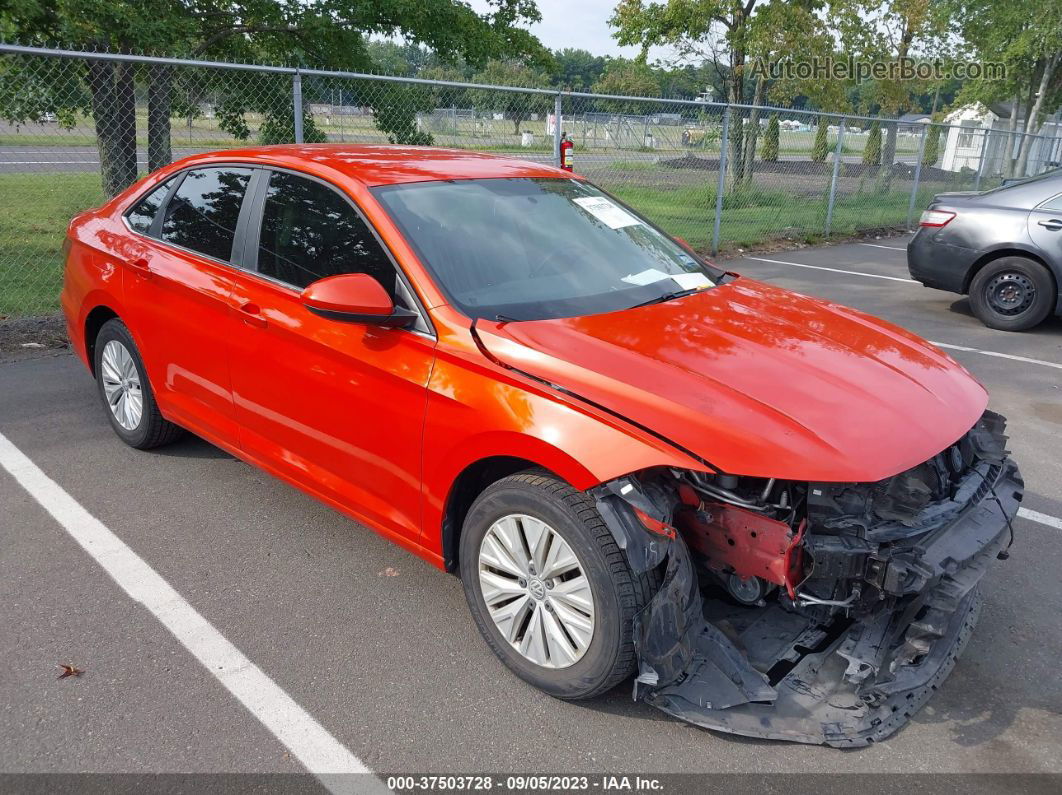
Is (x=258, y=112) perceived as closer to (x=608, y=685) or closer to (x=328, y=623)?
(x=328, y=623)

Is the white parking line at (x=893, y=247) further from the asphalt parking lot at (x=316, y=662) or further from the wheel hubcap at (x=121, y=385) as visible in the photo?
the wheel hubcap at (x=121, y=385)

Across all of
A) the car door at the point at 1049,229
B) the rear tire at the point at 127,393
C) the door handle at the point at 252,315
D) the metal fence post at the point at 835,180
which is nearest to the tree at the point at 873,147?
the metal fence post at the point at 835,180

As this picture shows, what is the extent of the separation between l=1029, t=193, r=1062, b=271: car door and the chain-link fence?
4.02 metres

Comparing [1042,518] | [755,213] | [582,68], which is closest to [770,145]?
[755,213]

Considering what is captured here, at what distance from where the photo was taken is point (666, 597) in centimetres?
252

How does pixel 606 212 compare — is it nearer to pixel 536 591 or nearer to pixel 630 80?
pixel 536 591

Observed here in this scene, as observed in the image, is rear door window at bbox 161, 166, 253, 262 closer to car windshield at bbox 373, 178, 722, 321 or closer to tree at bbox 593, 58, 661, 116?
car windshield at bbox 373, 178, 722, 321

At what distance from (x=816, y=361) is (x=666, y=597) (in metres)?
1.09

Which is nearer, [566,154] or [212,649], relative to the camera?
[212,649]

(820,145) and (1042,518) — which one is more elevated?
(820,145)

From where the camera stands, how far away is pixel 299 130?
7.53 m

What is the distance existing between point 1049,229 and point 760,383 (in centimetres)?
682

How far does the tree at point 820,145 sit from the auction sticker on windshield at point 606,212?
11.2 metres

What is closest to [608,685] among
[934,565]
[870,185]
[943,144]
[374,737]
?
[374,737]
